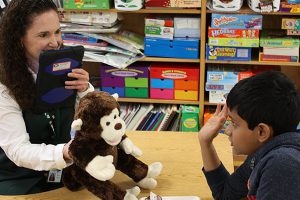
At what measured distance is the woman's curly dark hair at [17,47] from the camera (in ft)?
4.64

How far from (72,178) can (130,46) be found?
1375 millimetres

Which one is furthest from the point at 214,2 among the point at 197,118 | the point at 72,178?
the point at 72,178

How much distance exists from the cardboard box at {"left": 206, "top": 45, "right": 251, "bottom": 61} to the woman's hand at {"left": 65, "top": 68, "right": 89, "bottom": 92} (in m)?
1.18

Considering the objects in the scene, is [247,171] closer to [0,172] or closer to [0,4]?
[0,172]

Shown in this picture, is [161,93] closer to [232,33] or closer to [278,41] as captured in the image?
[232,33]

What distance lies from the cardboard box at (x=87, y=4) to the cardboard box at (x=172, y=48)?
33cm

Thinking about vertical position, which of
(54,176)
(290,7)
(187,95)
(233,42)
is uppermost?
(290,7)

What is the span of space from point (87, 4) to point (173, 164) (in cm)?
136

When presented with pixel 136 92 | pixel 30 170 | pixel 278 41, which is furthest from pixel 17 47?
pixel 278 41

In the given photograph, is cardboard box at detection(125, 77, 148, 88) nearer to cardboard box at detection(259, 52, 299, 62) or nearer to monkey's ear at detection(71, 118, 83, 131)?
cardboard box at detection(259, 52, 299, 62)

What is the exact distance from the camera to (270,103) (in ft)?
3.32

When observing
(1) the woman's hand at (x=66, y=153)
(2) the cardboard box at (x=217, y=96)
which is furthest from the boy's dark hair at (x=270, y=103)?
(2) the cardboard box at (x=217, y=96)

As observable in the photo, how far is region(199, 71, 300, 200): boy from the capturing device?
3.08ft

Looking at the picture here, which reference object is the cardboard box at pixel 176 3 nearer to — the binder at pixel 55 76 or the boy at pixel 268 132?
the binder at pixel 55 76
